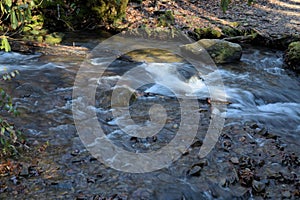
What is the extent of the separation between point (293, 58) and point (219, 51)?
2498 mm

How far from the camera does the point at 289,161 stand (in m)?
4.99

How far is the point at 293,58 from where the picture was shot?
10.1m

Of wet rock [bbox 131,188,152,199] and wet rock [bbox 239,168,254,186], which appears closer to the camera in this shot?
wet rock [bbox 131,188,152,199]

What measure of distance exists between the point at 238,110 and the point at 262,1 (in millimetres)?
14523

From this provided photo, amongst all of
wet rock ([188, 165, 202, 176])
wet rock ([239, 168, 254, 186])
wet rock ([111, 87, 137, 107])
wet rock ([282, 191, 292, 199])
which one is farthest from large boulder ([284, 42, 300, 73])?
wet rock ([188, 165, 202, 176])

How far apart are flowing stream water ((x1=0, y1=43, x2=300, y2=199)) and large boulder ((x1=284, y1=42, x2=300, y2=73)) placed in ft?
1.04

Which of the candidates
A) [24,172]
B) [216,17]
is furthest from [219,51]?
[24,172]

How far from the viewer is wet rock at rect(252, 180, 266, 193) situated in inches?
169

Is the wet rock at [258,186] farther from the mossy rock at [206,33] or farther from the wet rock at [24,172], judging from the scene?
the mossy rock at [206,33]

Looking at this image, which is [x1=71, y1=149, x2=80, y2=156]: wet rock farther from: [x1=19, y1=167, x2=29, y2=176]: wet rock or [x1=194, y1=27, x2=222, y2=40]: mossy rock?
[x1=194, y1=27, x2=222, y2=40]: mossy rock

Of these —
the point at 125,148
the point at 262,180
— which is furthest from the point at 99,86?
the point at 262,180

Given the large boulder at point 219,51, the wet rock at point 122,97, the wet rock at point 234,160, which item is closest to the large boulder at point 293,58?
the large boulder at point 219,51

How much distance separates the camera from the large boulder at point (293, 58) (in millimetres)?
10008

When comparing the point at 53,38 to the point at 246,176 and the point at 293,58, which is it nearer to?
the point at 293,58
